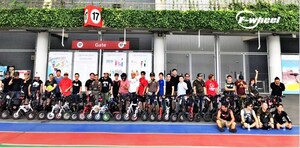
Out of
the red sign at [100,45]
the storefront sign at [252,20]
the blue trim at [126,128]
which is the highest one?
the storefront sign at [252,20]

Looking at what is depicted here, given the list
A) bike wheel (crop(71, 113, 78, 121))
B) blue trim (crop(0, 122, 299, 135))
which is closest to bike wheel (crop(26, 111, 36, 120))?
blue trim (crop(0, 122, 299, 135))

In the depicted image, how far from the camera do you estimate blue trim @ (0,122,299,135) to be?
8406mm

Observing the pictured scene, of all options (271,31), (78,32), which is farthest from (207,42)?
(78,32)

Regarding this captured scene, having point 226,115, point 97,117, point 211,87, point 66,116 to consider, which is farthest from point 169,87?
point 66,116

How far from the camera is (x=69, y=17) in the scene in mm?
14055

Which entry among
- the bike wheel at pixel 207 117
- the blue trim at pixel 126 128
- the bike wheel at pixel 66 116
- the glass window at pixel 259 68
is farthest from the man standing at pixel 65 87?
the glass window at pixel 259 68

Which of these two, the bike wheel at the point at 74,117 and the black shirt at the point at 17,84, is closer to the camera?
the bike wheel at the point at 74,117

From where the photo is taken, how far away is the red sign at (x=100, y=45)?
47.6 feet

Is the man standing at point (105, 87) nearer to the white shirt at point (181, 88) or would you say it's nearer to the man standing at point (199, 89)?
the white shirt at point (181, 88)

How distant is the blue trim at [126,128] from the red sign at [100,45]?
6.29 meters

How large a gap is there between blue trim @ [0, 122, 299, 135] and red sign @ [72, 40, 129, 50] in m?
6.29

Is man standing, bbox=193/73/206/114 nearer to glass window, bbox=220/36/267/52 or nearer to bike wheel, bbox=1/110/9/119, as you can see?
glass window, bbox=220/36/267/52

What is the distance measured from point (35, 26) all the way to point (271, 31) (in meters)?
13.1

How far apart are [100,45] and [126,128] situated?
701cm
